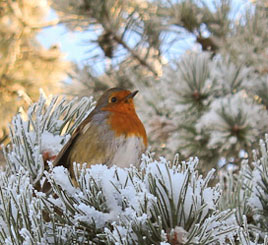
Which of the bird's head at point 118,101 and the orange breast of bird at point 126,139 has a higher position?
the bird's head at point 118,101

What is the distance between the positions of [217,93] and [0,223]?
1.46 meters

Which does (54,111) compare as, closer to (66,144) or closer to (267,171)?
(66,144)

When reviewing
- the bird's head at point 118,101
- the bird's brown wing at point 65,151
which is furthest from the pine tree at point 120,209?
the bird's head at point 118,101

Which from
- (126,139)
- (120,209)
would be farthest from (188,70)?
(120,209)

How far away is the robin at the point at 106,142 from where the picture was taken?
1.33m

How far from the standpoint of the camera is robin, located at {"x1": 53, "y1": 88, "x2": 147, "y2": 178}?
133cm

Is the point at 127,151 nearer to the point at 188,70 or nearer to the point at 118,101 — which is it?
the point at 118,101

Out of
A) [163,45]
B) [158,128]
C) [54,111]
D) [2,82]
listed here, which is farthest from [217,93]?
[2,82]

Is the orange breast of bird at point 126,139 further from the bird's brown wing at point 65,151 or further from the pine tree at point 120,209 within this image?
the pine tree at point 120,209

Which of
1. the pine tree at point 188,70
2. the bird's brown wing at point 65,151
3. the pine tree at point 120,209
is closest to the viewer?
the pine tree at point 120,209

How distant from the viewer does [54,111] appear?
1.29 meters

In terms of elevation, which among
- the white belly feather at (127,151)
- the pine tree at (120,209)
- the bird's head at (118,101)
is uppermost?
the bird's head at (118,101)

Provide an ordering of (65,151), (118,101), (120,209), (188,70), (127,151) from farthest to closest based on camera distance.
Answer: (188,70) → (118,101) → (127,151) → (65,151) → (120,209)

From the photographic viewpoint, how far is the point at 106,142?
1.40 meters
